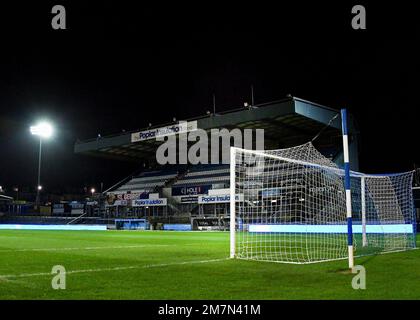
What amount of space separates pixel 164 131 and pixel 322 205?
74.5ft

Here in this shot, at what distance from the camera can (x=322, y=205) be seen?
930 inches

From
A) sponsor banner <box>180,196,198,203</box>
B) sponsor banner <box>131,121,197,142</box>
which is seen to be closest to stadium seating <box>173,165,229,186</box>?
sponsor banner <box>180,196,198,203</box>

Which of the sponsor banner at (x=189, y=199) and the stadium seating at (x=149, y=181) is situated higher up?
the stadium seating at (x=149, y=181)

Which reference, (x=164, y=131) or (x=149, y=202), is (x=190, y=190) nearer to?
(x=149, y=202)

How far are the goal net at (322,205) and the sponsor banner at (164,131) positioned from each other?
13.9 metres

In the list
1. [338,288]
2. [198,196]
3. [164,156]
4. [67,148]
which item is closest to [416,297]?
[338,288]

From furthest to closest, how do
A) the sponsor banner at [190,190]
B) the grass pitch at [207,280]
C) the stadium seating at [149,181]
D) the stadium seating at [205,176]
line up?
the stadium seating at [149,181] < the stadium seating at [205,176] < the sponsor banner at [190,190] < the grass pitch at [207,280]

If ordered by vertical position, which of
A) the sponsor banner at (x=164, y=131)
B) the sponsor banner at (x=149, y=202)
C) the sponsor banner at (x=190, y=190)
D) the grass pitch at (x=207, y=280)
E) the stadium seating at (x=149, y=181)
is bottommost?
the grass pitch at (x=207, y=280)

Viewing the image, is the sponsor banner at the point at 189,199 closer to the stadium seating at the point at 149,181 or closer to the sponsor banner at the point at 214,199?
the sponsor banner at the point at 214,199

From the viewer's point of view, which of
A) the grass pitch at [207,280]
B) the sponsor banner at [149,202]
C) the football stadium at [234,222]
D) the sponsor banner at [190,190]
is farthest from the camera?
the sponsor banner at [149,202]

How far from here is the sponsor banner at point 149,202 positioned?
44.8 meters

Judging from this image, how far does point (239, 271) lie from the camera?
8430 millimetres

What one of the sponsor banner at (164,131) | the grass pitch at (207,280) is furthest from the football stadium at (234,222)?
the sponsor banner at (164,131)

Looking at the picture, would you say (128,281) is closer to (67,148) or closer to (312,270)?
(312,270)
